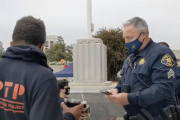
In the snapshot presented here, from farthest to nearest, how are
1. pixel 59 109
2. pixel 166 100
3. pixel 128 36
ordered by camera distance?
pixel 128 36 → pixel 166 100 → pixel 59 109

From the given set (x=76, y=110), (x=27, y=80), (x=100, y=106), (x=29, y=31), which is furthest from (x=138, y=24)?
(x=100, y=106)

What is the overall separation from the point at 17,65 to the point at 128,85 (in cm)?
130

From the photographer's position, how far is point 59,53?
4741 cm

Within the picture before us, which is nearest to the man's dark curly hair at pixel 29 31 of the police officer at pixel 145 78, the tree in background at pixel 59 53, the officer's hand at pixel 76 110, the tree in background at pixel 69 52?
the officer's hand at pixel 76 110

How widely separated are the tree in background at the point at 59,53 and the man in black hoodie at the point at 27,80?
43.8 metres

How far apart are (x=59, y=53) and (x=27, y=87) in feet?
152

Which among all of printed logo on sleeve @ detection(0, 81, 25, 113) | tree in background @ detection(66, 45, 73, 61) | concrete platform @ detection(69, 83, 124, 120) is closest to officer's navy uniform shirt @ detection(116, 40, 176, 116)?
printed logo on sleeve @ detection(0, 81, 25, 113)

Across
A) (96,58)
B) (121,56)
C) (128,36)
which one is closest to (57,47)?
(121,56)

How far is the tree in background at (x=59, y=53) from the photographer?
47312mm

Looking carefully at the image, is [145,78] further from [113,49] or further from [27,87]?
[113,49]

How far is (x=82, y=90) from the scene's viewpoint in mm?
6375


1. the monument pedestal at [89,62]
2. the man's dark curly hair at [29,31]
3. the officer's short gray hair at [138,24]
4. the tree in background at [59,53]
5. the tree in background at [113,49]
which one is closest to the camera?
the man's dark curly hair at [29,31]

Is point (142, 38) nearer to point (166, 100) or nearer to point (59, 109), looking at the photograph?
point (166, 100)

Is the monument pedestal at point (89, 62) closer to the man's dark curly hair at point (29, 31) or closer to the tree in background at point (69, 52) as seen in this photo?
the man's dark curly hair at point (29, 31)
